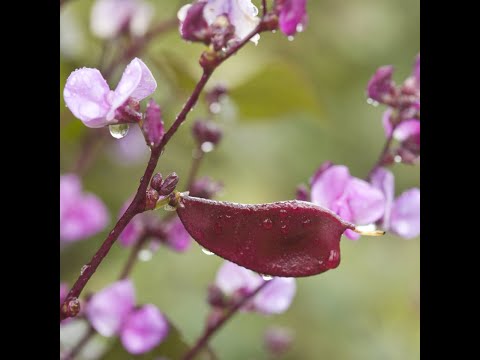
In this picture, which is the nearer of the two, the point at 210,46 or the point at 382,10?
the point at 210,46

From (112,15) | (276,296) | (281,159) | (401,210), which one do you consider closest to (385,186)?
(401,210)

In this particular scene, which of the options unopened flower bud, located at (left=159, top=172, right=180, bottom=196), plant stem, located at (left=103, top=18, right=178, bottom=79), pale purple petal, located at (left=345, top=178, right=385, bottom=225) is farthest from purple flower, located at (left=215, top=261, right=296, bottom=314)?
plant stem, located at (left=103, top=18, right=178, bottom=79)

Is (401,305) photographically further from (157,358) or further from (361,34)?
(361,34)

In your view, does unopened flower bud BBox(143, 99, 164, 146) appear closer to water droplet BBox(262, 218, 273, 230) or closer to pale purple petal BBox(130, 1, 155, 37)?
water droplet BBox(262, 218, 273, 230)

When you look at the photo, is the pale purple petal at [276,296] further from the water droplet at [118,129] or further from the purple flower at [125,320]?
the water droplet at [118,129]

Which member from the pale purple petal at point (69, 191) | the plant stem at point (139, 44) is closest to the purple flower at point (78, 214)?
the pale purple petal at point (69, 191)
